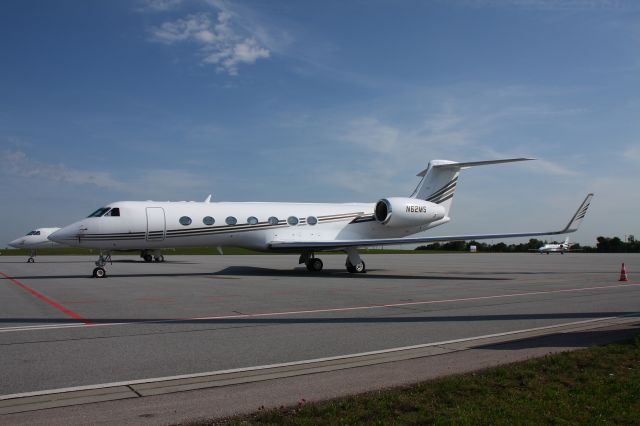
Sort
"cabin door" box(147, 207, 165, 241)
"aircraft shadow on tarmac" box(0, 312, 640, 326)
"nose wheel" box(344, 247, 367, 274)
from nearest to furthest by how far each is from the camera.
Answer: "aircraft shadow on tarmac" box(0, 312, 640, 326)
"cabin door" box(147, 207, 165, 241)
"nose wheel" box(344, 247, 367, 274)

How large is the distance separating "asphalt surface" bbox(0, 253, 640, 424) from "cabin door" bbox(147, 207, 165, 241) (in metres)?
4.39

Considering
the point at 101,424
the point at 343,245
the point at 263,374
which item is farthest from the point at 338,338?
the point at 343,245

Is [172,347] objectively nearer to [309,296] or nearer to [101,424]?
[101,424]

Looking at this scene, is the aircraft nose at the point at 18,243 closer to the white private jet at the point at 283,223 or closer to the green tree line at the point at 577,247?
the white private jet at the point at 283,223

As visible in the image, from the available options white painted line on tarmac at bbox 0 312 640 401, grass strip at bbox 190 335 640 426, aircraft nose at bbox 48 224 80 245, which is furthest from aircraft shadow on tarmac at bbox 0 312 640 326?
aircraft nose at bbox 48 224 80 245

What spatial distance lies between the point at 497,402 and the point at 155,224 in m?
17.4

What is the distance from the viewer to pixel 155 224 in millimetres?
20250

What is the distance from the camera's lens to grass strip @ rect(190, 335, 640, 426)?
432 centimetres

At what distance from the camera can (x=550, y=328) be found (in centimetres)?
873

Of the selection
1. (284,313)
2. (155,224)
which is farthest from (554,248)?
(284,313)

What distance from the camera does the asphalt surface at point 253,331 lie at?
5.37 metres

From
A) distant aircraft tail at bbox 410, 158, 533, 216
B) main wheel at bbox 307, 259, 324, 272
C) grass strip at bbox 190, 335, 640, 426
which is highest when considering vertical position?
distant aircraft tail at bbox 410, 158, 533, 216

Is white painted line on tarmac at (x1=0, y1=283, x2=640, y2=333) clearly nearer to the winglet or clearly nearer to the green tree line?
the winglet

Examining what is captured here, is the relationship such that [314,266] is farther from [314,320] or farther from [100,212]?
[314,320]
